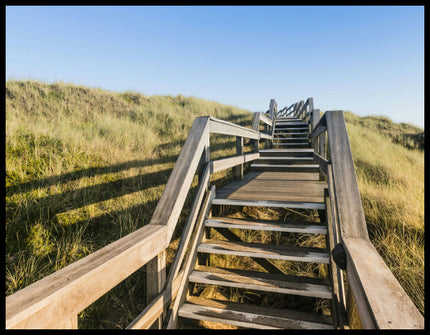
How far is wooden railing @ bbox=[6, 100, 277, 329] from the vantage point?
90 centimetres

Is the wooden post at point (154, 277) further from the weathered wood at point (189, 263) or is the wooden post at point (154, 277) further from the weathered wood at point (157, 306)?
the weathered wood at point (189, 263)

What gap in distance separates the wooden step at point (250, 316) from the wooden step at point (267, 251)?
445 millimetres

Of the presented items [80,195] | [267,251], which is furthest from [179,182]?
[80,195]

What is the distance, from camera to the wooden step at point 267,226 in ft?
8.34

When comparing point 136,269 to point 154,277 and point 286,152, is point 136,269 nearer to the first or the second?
point 154,277

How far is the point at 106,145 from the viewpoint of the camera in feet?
14.9

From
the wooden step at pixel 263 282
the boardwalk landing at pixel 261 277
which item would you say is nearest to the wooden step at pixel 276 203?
the boardwalk landing at pixel 261 277

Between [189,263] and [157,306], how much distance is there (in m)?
0.60

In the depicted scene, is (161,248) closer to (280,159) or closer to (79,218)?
(79,218)

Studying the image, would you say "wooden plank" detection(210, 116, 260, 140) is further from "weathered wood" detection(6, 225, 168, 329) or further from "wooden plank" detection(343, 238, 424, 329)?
"wooden plank" detection(343, 238, 424, 329)

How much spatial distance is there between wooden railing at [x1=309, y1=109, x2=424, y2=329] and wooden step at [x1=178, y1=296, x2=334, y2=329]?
22 centimetres

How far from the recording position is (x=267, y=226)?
2.65m

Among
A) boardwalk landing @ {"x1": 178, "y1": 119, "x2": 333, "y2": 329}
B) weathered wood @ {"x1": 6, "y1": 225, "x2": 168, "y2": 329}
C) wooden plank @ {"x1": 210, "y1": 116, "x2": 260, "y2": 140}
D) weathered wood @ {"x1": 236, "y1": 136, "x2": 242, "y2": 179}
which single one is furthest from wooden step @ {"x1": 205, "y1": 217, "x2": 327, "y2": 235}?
weathered wood @ {"x1": 236, "y1": 136, "x2": 242, "y2": 179}

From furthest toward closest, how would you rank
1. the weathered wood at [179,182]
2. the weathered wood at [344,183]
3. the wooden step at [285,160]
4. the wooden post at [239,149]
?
the wooden step at [285,160]
the wooden post at [239,149]
the weathered wood at [179,182]
the weathered wood at [344,183]
